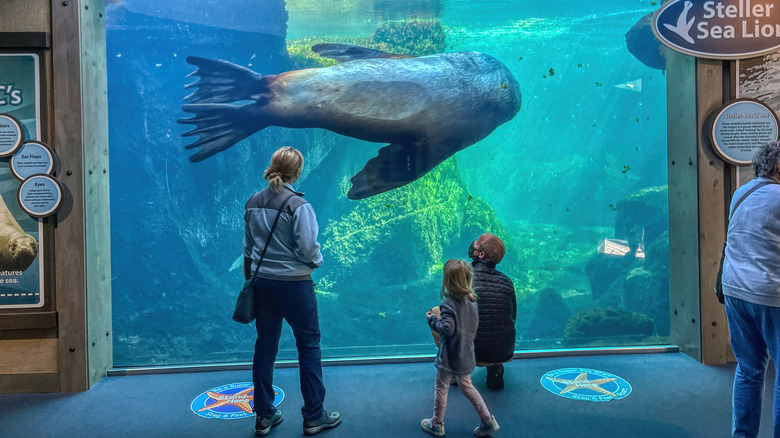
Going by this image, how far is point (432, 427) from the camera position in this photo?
2.81 metres

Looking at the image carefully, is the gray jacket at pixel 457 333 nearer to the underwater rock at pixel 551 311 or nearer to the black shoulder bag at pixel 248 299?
the black shoulder bag at pixel 248 299

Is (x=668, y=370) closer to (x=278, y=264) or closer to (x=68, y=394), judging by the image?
(x=278, y=264)

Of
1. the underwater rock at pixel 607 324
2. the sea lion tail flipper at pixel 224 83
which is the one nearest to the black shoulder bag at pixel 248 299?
the sea lion tail flipper at pixel 224 83

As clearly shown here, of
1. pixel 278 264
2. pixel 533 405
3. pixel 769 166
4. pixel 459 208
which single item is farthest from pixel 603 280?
pixel 278 264

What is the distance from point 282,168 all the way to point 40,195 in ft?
7.41

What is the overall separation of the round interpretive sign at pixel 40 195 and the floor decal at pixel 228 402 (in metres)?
1.87

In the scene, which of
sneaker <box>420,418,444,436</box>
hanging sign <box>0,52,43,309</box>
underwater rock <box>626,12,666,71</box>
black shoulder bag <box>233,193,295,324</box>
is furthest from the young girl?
underwater rock <box>626,12,666,71</box>

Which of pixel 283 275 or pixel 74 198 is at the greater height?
pixel 74 198

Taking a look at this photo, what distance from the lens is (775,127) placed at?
4031 mm

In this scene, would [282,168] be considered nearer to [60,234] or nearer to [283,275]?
[283,275]

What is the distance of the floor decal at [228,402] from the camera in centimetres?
317

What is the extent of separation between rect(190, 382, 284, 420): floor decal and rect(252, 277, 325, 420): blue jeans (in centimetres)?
27

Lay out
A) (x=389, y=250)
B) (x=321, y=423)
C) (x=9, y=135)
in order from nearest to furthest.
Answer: (x=321, y=423), (x=9, y=135), (x=389, y=250)

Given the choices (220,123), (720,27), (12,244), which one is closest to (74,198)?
(12,244)
